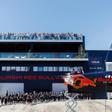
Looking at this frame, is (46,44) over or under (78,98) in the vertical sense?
over

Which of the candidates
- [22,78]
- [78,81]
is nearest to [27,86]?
[22,78]

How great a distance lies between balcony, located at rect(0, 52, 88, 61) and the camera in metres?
66.4

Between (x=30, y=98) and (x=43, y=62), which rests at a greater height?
(x=43, y=62)

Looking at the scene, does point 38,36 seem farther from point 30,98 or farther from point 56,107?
point 56,107

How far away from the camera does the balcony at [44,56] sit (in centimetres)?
6644

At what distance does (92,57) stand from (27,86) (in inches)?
424

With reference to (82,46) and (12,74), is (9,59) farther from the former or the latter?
(82,46)

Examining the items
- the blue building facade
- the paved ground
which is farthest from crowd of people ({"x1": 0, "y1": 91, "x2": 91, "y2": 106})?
the blue building facade

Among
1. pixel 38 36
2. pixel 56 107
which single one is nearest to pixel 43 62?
pixel 38 36

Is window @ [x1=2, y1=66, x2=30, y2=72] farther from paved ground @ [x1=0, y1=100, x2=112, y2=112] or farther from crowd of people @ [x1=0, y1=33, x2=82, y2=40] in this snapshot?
paved ground @ [x1=0, y1=100, x2=112, y2=112]

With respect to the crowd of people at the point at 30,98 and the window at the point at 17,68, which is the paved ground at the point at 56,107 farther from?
the window at the point at 17,68

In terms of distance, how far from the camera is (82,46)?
6894 centimetres

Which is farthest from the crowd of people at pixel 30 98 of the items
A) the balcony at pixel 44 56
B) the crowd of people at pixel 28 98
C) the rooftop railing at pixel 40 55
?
the rooftop railing at pixel 40 55

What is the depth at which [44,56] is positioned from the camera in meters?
66.9
